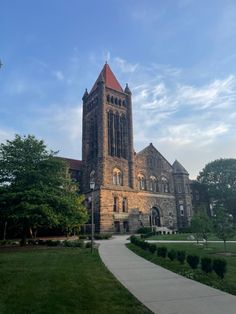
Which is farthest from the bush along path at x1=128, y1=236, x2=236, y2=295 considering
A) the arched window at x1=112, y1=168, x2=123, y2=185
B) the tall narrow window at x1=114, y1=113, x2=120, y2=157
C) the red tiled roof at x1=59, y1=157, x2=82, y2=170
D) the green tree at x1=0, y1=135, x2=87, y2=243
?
the red tiled roof at x1=59, y1=157, x2=82, y2=170

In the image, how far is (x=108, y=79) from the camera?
2211 inches

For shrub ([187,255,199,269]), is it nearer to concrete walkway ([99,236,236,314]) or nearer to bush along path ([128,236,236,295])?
bush along path ([128,236,236,295])

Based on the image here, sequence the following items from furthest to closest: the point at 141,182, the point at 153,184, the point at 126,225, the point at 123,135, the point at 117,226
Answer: the point at 153,184, the point at 141,182, the point at 123,135, the point at 126,225, the point at 117,226

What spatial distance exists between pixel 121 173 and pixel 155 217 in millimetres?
Answer: 11924

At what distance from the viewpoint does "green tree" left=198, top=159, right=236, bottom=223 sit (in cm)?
5892

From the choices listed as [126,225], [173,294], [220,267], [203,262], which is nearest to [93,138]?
[126,225]

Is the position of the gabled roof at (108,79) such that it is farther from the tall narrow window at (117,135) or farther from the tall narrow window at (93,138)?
the tall narrow window at (93,138)

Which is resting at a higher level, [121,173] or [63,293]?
[121,173]

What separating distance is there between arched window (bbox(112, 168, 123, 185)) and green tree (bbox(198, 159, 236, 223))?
24.6m

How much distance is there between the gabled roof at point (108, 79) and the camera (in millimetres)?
54062

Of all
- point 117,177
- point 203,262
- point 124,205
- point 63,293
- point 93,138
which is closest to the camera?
point 63,293

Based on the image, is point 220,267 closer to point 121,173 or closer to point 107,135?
point 121,173

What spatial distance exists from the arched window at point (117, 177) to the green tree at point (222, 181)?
24.6 metres

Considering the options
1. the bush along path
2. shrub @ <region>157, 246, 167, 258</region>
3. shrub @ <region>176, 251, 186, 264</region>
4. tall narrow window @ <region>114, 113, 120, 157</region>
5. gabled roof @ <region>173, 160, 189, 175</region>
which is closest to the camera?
the bush along path
